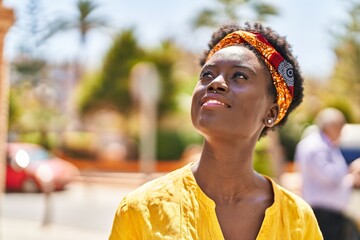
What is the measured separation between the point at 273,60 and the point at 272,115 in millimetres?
179

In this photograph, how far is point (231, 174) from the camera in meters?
1.98

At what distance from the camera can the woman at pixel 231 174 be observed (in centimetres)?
180

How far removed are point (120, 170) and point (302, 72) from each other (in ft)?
66.6

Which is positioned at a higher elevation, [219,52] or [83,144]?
[219,52]

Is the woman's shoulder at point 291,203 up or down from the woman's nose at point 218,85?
down

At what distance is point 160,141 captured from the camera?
23.0m

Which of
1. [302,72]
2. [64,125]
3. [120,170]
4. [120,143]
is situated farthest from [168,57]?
[302,72]

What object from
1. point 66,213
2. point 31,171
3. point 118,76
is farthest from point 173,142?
point 66,213

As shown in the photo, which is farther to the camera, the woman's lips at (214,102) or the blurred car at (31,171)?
the blurred car at (31,171)

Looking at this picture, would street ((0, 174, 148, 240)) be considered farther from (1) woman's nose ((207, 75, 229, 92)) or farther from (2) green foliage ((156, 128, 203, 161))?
(1) woman's nose ((207, 75, 229, 92))

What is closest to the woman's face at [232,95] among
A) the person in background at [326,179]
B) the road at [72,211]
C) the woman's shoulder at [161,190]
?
the woman's shoulder at [161,190]

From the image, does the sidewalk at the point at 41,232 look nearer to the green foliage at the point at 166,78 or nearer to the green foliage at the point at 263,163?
the green foliage at the point at 263,163

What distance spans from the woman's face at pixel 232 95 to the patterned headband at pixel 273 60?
0.03 metres

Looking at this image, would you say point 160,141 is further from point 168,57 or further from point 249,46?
point 249,46
